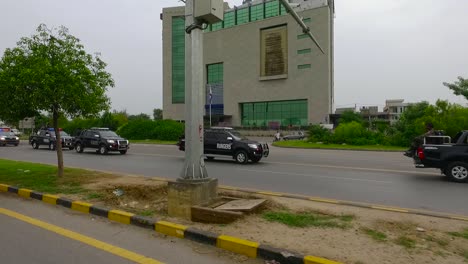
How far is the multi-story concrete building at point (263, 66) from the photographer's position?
68.6 metres

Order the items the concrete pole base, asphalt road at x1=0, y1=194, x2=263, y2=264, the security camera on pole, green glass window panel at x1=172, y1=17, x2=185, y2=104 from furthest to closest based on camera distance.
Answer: green glass window panel at x1=172, y1=17, x2=185, y2=104, the security camera on pole, the concrete pole base, asphalt road at x1=0, y1=194, x2=263, y2=264

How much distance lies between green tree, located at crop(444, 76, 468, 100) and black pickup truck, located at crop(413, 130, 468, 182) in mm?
27587

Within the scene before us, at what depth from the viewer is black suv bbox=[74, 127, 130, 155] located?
960 inches

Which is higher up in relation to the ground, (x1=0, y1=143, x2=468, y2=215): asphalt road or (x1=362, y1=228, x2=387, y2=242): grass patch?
(x1=362, y1=228, x2=387, y2=242): grass patch

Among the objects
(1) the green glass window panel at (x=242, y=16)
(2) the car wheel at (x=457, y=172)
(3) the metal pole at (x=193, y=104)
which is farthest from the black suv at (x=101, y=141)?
(1) the green glass window panel at (x=242, y=16)

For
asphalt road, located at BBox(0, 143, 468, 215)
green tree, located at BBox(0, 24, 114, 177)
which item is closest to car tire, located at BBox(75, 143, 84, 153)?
asphalt road, located at BBox(0, 143, 468, 215)

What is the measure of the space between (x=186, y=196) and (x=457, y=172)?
982cm

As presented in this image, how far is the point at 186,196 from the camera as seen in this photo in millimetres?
6715

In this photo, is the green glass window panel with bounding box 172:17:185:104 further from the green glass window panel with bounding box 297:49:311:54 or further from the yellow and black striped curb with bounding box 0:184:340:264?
the yellow and black striped curb with bounding box 0:184:340:264

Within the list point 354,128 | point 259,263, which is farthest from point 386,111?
point 259,263

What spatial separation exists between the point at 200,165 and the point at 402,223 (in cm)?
369

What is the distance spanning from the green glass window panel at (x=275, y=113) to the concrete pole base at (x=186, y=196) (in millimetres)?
64330

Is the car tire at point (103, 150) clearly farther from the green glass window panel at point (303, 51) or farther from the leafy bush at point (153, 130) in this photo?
the green glass window panel at point (303, 51)

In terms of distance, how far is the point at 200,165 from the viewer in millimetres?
7164
